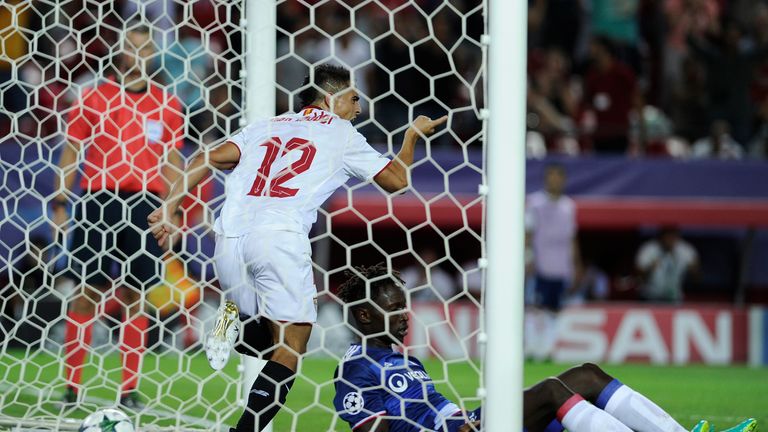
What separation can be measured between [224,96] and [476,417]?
3221 millimetres

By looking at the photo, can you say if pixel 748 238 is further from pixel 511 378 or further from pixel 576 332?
pixel 511 378

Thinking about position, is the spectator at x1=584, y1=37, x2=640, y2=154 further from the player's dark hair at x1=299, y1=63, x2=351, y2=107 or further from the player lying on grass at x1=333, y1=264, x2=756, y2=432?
the player lying on grass at x1=333, y1=264, x2=756, y2=432

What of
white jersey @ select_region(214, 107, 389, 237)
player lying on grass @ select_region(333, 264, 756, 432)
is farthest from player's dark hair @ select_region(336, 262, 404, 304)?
white jersey @ select_region(214, 107, 389, 237)

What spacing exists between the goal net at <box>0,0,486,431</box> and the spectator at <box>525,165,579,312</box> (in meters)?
0.67

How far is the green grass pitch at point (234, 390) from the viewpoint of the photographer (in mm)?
5348

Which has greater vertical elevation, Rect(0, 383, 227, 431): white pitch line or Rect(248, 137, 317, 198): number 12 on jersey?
Rect(248, 137, 317, 198): number 12 on jersey

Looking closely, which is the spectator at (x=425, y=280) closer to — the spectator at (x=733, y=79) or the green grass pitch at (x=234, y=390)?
the green grass pitch at (x=234, y=390)

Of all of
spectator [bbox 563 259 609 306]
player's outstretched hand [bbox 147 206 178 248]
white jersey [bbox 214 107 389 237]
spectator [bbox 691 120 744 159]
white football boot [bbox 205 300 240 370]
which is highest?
white jersey [bbox 214 107 389 237]

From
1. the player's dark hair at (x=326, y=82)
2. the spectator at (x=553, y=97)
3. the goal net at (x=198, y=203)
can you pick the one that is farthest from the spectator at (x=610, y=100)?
the player's dark hair at (x=326, y=82)

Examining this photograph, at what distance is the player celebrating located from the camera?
5773 millimetres

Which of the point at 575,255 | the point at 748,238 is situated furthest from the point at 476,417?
the point at 748,238

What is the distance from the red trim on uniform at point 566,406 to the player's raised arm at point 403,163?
991 millimetres

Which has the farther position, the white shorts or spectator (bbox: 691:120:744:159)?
spectator (bbox: 691:120:744:159)

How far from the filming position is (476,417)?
4238 millimetres
